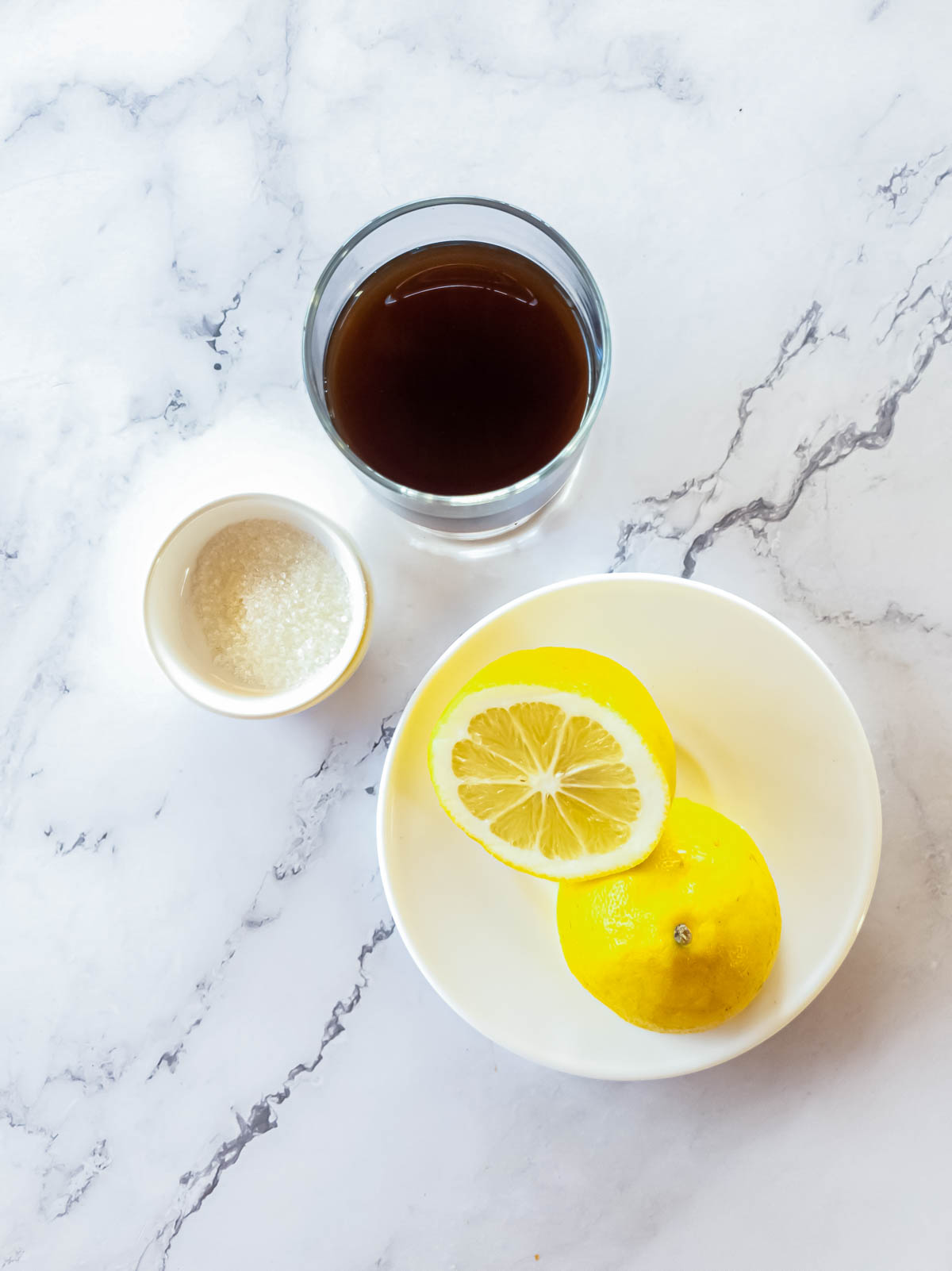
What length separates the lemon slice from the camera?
2.58ft

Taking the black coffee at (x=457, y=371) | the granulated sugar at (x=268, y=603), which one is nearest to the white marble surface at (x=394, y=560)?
the granulated sugar at (x=268, y=603)

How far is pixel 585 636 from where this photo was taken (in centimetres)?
92

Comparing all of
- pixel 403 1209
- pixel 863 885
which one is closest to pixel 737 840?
pixel 863 885

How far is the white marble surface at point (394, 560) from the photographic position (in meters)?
1.01

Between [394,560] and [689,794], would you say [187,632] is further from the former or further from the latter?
[689,794]

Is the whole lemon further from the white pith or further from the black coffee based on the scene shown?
the black coffee

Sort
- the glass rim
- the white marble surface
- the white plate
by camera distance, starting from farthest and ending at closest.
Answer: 1. the white marble surface
2. the white plate
3. the glass rim

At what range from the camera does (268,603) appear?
978 millimetres

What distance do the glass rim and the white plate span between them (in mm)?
146

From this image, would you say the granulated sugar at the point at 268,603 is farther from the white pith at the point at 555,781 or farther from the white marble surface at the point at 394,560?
the white pith at the point at 555,781

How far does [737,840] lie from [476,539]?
0.39 meters

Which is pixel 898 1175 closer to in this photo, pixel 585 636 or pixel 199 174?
pixel 585 636

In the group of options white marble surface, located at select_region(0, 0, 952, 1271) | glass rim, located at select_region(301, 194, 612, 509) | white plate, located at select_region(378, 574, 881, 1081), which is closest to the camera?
glass rim, located at select_region(301, 194, 612, 509)

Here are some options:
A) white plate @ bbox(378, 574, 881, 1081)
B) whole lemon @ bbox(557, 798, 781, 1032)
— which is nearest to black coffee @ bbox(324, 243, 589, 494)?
white plate @ bbox(378, 574, 881, 1081)
